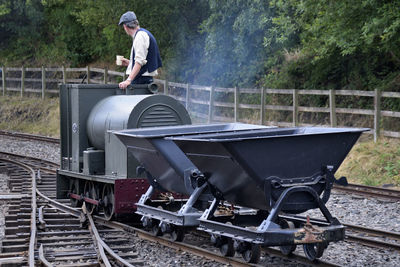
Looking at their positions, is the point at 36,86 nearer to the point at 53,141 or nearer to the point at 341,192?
the point at 53,141

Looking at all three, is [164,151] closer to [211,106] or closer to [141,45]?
[141,45]

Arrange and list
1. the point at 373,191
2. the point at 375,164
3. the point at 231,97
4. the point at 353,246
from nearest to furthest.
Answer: the point at 353,246 < the point at 373,191 < the point at 375,164 < the point at 231,97

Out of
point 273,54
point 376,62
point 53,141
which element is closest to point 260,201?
point 376,62

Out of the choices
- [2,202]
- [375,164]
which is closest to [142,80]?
[2,202]

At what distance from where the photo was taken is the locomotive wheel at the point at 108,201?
936 cm

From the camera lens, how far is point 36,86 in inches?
1335

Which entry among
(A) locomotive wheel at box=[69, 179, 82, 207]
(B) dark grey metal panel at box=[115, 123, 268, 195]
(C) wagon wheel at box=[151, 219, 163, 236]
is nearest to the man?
(B) dark grey metal panel at box=[115, 123, 268, 195]

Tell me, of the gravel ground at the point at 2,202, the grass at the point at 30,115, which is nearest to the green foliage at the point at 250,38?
the grass at the point at 30,115

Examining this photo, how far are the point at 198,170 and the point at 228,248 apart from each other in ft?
3.27

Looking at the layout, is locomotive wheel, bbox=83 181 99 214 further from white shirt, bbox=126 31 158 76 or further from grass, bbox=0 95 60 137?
grass, bbox=0 95 60 137

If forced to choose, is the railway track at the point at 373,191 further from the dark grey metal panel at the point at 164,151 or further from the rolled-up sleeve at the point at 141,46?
the rolled-up sleeve at the point at 141,46

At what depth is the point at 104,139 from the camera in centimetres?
962

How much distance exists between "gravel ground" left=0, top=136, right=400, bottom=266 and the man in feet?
8.58

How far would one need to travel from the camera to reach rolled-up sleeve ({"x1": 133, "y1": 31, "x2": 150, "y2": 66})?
955 centimetres
